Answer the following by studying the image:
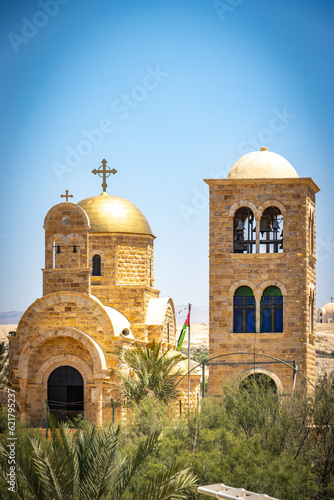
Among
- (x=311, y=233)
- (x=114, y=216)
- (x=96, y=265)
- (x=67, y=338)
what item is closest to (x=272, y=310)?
(x=311, y=233)

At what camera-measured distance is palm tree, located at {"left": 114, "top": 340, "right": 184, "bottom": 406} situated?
32.2 m

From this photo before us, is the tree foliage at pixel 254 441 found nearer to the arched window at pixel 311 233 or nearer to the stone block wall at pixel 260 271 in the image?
the stone block wall at pixel 260 271

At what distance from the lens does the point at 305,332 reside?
32.4 m

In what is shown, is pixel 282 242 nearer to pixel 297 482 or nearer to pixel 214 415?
pixel 214 415

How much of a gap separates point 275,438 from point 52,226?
15.4 meters

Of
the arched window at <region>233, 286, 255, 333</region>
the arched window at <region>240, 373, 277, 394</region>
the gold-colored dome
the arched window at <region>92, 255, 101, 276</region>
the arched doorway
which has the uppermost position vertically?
the gold-colored dome

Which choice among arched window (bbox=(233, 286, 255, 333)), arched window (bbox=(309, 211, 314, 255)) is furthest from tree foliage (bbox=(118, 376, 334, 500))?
arched window (bbox=(309, 211, 314, 255))

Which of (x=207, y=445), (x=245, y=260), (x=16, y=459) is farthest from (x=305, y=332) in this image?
(x=16, y=459)

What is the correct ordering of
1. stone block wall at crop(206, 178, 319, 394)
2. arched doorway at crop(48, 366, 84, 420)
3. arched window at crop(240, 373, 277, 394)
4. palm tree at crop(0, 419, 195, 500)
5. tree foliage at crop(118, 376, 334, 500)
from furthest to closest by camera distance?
arched doorway at crop(48, 366, 84, 420) → stone block wall at crop(206, 178, 319, 394) → arched window at crop(240, 373, 277, 394) → tree foliage at crop(118, 376, 334, 500) → palm tree at crop(0, 419, 195, 500)

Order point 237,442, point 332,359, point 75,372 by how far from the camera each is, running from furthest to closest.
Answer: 1. point 332,359
2. point 75,372
3. point 237,442

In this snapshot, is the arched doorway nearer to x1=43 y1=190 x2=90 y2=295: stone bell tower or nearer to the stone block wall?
x1=43 y1=190 x2=90 y2=295: stone bell tower

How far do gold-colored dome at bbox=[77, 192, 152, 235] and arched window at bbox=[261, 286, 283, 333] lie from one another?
9.11m

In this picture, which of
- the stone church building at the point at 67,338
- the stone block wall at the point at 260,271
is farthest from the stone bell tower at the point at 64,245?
the stone block wall at the point at 260,271

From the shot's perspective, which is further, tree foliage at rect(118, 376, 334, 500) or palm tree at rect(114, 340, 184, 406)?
palm tree at rect(114, 340, 184, 406)
